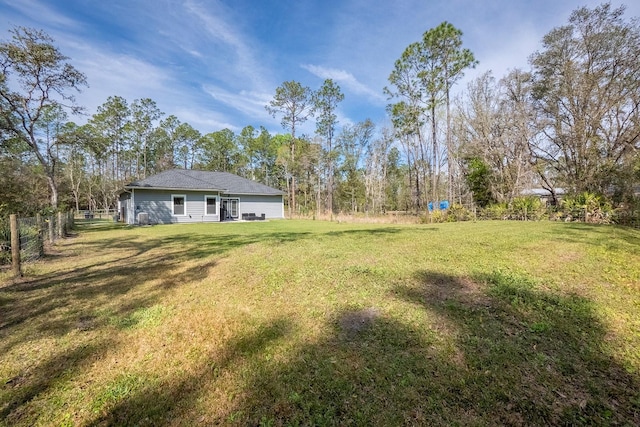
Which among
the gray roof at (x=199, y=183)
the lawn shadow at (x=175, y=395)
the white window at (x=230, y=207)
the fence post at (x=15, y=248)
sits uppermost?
the gray roof at (x=199, y=183)

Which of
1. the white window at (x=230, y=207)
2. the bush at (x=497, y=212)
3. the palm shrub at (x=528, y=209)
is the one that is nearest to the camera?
the palm shrub at (x=528, y=209)

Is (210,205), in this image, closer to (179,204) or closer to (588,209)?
(179,204)

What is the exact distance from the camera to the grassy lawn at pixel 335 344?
6.56ft

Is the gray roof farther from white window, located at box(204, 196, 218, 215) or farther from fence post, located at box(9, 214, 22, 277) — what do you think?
fence post, located at box(9, 214, 22, 277)

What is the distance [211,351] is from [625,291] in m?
5.29

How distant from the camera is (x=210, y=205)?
20.0m

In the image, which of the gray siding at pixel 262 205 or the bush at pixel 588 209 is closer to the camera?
the bush at pixel 588 209

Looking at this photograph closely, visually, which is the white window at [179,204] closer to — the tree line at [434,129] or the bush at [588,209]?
the tree line at [434,129]

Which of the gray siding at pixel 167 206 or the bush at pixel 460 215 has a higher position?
the gray siding at pixel 167 206

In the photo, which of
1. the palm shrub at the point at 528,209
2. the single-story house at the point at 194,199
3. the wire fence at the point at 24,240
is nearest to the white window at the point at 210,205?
the single-story house at the point at 194,199

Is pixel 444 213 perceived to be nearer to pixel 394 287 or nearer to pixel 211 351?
pixel 394 287

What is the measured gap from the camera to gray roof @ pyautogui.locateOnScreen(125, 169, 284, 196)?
716 inches

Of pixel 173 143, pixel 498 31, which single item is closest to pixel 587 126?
pixel 498 31

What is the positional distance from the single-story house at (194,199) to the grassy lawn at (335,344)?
1382 centimetres
